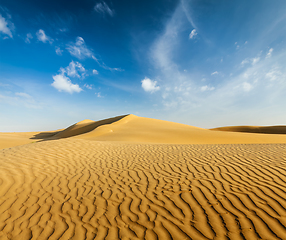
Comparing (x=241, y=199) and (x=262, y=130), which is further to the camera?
(x=262, y=130)

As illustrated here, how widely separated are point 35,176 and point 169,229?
14.6 ft

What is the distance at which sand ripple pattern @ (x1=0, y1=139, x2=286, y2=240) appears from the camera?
2.54 metres

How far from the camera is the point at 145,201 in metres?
3.38

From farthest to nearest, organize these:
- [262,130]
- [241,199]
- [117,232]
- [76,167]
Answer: [262,130]
[76,167]
[241,199]
[117,232]

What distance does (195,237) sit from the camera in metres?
2.36

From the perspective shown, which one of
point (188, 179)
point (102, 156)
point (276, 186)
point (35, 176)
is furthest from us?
point (102, 156)

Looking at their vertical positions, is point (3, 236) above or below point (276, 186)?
below

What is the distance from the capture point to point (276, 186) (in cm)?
371

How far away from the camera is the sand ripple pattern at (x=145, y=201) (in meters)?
2.54

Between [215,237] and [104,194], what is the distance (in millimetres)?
2534

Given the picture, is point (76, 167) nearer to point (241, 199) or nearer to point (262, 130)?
point (241, 199)

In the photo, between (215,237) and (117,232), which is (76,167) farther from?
(215,237)

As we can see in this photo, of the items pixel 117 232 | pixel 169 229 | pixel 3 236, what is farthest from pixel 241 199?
pixel 3 236

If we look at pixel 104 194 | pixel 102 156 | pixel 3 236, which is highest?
pixel 102 156
